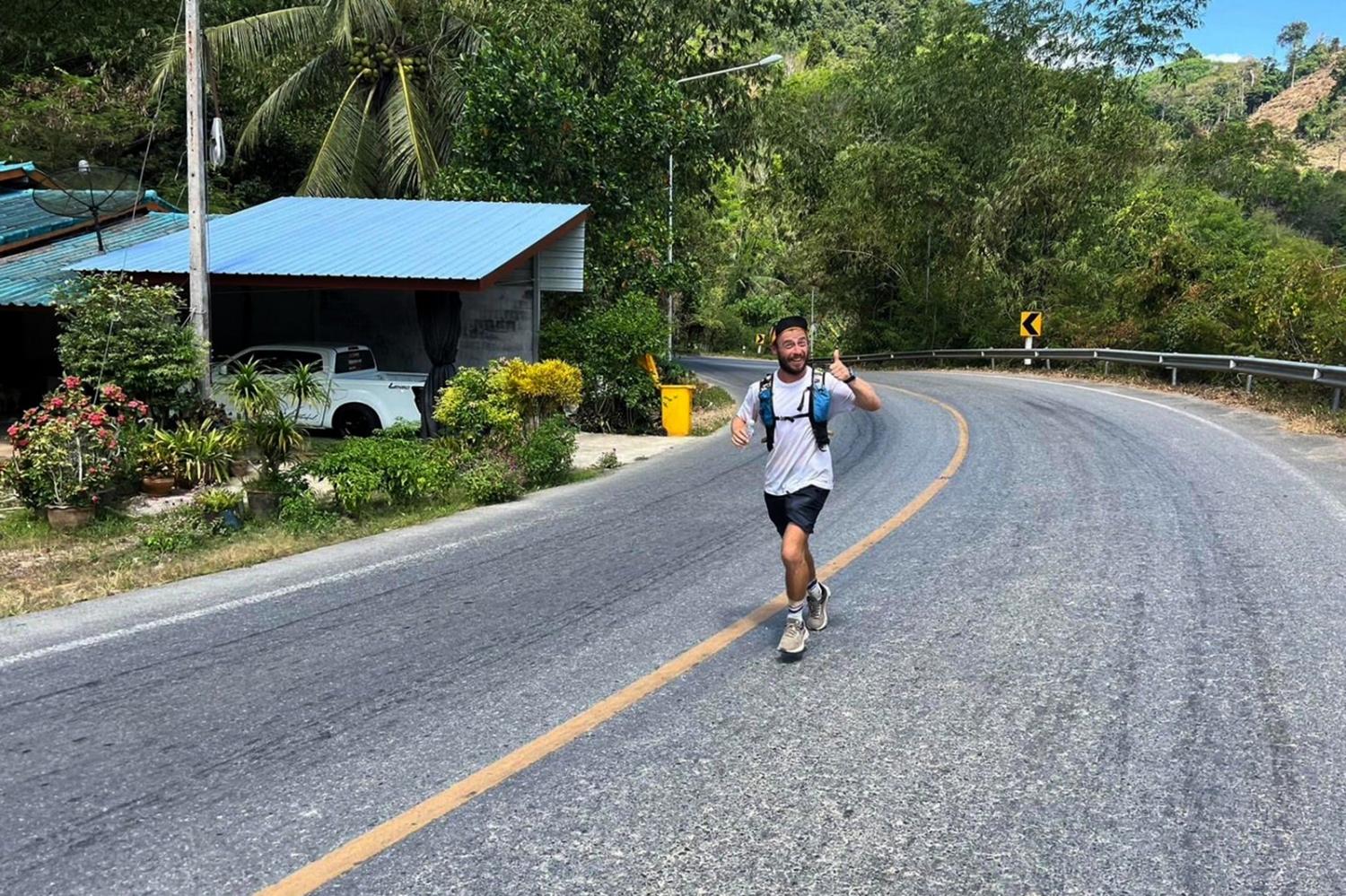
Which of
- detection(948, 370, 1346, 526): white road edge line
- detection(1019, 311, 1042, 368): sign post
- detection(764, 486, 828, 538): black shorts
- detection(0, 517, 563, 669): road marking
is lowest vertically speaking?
detection(0, 517, 563, 669): road marking

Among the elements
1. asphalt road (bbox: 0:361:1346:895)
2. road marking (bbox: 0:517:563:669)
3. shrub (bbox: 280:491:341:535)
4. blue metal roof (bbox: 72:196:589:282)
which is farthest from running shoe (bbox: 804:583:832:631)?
blue metal roof (bbox: 72:196:589:282)

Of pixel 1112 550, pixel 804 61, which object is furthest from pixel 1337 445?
pixel 804 61

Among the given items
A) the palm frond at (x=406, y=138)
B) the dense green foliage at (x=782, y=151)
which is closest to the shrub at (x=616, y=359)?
the dense green foliage at (x=782, y=151)

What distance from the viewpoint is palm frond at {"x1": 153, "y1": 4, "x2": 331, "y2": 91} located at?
71.7 feet

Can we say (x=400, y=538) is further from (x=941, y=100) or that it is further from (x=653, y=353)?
(x=941, y=100)

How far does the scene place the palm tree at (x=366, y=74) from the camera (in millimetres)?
22656

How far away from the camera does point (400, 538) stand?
340 inches

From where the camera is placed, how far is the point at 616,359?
17.0 m

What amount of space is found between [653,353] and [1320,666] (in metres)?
13.4

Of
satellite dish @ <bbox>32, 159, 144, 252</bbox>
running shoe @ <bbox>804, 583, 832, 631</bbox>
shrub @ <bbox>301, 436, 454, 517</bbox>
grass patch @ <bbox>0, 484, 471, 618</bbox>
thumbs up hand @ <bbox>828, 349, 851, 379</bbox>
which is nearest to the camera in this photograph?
thumbs up hand @ <bbox>828, 349, 851, 379</bbox>

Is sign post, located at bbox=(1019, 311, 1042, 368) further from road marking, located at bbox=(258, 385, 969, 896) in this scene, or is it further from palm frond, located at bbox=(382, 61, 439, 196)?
road marking, located at bbox=(258, 385, 969, 896)

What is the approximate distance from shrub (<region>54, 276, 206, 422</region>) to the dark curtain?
10.8ft

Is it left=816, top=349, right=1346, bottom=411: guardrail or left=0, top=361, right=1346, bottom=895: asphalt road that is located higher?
left=816, top=349, right=1346, bottom=411: guardrail

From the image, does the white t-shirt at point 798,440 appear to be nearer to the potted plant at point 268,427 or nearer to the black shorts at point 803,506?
the black shorts at point 803,506
